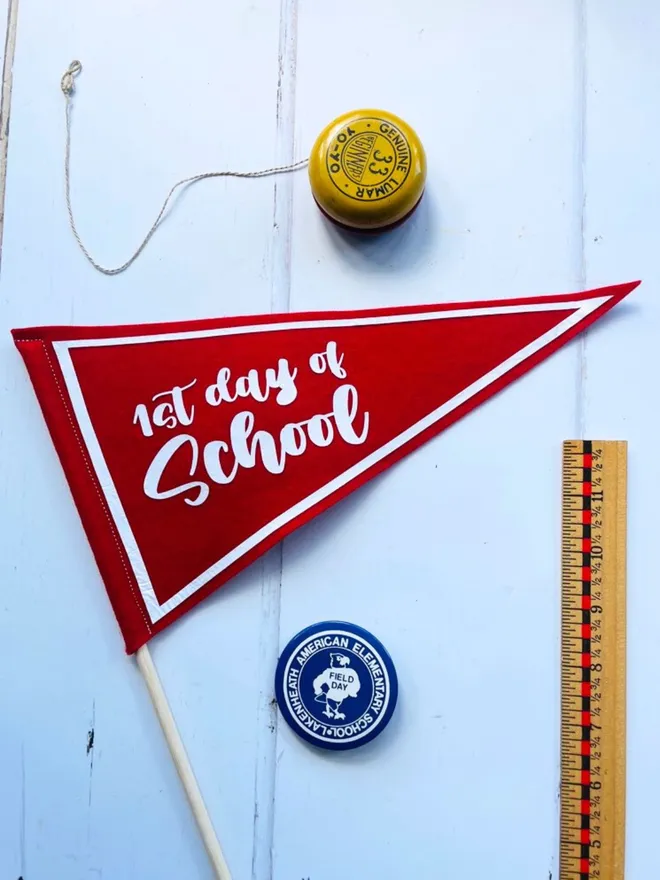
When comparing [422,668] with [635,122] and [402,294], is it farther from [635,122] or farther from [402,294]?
[635,122]

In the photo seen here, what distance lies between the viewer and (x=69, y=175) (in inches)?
28.9

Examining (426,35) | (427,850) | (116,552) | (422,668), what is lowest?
(427,850)

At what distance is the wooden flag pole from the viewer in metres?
0.64

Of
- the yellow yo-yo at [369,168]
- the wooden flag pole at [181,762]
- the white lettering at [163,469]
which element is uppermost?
the yellow yo-yo at [369,168]

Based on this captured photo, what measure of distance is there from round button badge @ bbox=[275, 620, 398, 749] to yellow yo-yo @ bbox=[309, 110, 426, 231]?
402 millimetres

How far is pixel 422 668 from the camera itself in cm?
67

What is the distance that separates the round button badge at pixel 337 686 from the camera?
0.65m

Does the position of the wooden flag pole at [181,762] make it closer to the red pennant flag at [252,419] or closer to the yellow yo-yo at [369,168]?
the red pennant flag at [252,419]

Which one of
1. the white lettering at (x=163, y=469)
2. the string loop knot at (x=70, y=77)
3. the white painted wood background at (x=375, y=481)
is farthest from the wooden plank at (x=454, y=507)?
the string loop knot at (x=70, y=77)

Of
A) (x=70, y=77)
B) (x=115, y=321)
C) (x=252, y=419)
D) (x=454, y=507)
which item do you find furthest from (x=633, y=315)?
(x=70, y=77)

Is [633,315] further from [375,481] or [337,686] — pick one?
[337,686]

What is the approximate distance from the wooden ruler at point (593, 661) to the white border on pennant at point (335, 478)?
0.38ft

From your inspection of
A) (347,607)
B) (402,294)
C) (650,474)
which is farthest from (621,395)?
(347,607)

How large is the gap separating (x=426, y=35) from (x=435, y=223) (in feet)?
0.67
